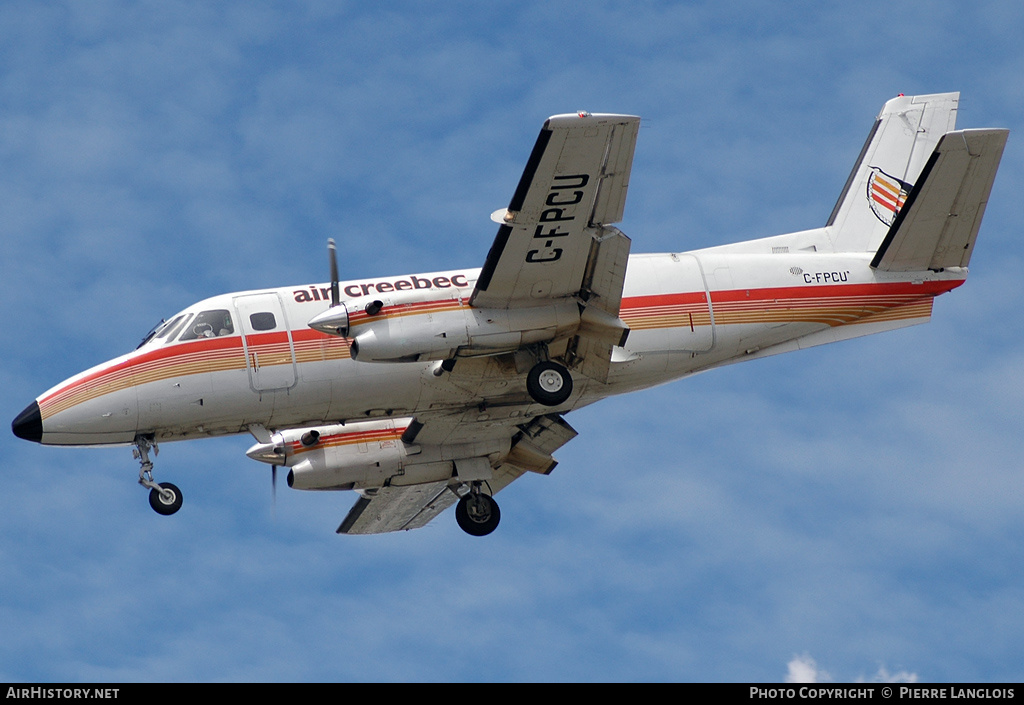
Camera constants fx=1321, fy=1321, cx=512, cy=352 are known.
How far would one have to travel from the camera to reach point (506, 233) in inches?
885

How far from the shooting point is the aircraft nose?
23938 millimetres

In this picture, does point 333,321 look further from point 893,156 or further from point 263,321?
point 893,156

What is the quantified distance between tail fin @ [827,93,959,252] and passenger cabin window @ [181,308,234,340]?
13.1m

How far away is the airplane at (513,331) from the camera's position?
2267 centimetres

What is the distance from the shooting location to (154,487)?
24.2 metres

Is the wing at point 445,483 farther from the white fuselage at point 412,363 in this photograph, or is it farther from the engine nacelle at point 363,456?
the white fuselage at point 412,363

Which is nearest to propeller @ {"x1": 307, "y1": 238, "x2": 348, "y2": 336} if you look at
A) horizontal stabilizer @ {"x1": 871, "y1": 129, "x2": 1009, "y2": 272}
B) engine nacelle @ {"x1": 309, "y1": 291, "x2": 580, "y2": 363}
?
engine nacelle @ {"x1": 309, "y1": 291, "x2": 580, "y2": 363}

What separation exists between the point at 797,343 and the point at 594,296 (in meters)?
5.19

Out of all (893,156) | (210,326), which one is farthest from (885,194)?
(210,326)

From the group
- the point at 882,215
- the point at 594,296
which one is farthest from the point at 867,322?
the point at 594,296

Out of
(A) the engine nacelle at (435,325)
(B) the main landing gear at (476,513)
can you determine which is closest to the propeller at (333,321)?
(A) the engine nacelle at (435,325)

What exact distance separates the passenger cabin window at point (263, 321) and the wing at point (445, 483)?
3.89 meters

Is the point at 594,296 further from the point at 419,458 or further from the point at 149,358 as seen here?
the point at 149,358

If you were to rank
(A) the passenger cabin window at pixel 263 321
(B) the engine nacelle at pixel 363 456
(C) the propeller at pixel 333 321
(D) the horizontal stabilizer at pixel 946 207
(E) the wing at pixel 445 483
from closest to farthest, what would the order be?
(C) the propeller at pixel 333 321 → (A) the passenger cabin window at pixel 263 321 → (D) the horizontal stabilizer at pixel 946 207 → (E) the wing at pixel 445 483 → (B) the engine nacelle at pixel 363 456
